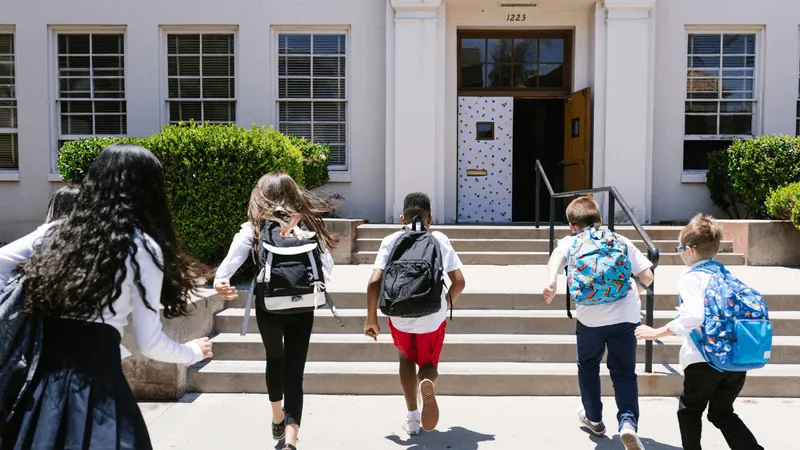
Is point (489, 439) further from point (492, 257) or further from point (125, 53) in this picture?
point (125, 53)

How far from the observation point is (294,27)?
37.2ft

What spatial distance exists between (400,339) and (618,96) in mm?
7583

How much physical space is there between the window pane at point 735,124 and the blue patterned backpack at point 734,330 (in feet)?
29.3

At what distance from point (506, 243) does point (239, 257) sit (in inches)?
227

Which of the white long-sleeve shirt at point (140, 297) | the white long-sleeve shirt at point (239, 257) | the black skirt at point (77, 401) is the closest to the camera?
the black skirt at point (77, 401)

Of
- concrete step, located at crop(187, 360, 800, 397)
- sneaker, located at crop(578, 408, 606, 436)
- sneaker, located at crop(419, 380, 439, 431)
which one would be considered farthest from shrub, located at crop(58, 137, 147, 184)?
sneaker, located at crop(578, 408, 606, 436)

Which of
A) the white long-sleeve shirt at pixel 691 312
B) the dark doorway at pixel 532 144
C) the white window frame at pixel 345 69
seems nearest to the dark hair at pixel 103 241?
the white long-sleeve shirt at pixel 691 312

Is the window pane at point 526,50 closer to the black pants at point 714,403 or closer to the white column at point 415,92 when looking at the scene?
the white column at point 415,92

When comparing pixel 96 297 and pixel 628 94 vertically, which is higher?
pixel 628 94

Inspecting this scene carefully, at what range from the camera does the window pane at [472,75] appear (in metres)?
12.0

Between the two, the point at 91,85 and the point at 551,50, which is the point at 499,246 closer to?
the point at 551,50

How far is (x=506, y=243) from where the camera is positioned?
31.1ft

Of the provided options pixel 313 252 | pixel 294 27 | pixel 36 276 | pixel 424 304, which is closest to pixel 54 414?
pixel 36 276

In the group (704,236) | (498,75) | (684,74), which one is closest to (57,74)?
(498,75)
